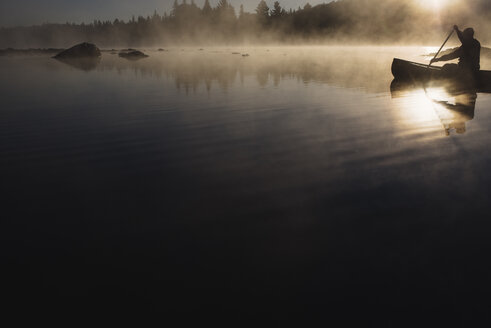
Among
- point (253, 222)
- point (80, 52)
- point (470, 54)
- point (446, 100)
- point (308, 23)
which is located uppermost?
point (308, 23)

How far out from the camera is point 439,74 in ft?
57.4

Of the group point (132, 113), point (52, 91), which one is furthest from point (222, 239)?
point (52, 91)

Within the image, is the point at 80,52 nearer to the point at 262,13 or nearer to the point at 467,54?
the point at 467,54

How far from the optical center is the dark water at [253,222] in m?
3.16

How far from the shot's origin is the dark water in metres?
3.16

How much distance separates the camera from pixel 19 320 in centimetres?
297

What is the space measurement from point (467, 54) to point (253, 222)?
1803 centimetres

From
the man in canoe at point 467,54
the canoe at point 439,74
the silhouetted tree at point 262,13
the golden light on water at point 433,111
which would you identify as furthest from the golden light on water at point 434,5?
the golden light on water at point 433,111

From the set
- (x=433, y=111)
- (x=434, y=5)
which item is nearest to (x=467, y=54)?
(x=433, y=111)

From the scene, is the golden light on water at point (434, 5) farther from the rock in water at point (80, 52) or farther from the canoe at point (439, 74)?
the canoe at point (439, 74)

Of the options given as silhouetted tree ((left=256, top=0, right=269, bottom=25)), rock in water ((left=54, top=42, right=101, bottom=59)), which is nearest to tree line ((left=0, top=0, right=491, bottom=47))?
silhouetted tree ((left=256, top=0, right=269, bottom=25))

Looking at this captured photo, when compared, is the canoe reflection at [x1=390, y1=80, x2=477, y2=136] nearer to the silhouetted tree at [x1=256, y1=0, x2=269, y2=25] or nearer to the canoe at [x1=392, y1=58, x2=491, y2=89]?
the canoe at [x1=392, y1=58, x2=491, y2=89]

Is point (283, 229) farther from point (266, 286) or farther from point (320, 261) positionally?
point (266, 286)

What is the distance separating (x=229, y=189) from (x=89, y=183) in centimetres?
284
